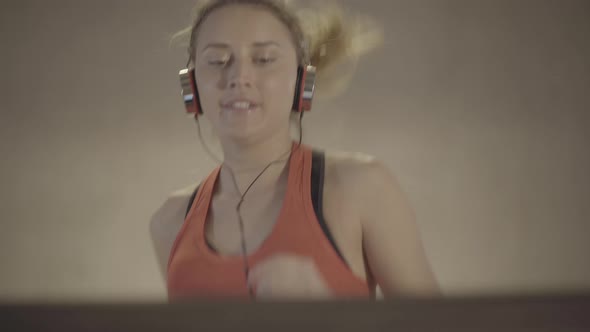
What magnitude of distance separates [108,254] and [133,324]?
3.22 ft

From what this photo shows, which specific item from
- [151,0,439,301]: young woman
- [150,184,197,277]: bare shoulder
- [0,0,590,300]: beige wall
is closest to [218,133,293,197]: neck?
[151,0,439,301]: young woman

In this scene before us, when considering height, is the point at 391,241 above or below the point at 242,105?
below

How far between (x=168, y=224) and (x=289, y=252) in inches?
11.2

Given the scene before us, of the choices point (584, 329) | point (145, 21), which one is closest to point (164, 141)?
point (145, 21)

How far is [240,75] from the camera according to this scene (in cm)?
75

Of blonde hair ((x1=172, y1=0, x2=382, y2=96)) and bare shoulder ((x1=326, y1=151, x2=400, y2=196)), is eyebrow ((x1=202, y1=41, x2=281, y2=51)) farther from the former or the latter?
bare shoulder ((x1=326, y1=151, x2=400, y2=196))

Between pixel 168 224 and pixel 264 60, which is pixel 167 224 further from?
pixel 264 60

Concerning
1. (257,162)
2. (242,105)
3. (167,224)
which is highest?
(242,105)

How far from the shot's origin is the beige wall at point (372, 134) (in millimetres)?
1130

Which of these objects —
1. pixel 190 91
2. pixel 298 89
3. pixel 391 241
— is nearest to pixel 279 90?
pixel 298 89

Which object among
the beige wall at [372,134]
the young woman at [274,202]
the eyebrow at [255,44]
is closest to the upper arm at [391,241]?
the young woman at [274,202]

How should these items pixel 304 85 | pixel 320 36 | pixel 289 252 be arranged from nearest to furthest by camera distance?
1. pixel 289 252
2. pixel 304 85
3. pixel 320 36

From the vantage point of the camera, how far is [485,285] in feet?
3.62

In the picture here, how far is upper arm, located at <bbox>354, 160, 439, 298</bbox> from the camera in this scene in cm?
72
